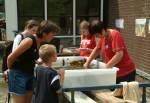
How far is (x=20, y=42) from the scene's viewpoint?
378 centimetres

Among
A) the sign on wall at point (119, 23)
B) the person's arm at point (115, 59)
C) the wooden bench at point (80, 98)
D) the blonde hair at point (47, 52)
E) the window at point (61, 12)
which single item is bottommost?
the wooden bench at point (80, 98)

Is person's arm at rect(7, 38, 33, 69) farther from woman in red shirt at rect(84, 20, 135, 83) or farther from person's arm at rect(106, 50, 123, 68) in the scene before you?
person's arm at rect(106, 50, 123, 68)

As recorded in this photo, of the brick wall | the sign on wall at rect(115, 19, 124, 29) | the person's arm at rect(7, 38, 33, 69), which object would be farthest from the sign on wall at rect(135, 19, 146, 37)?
the person's arm at rect(7, 38, 33, 69)

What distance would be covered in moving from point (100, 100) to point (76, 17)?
6.10m

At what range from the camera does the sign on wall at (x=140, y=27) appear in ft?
22.3

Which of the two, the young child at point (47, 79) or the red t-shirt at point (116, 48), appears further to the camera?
the red t-shirt at point (116, 48)

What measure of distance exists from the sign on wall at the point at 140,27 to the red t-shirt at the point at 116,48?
282 cm

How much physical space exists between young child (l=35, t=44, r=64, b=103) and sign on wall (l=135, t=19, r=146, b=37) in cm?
378

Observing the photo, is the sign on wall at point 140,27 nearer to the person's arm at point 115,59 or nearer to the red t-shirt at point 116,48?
the red t-shirt at point 116,48

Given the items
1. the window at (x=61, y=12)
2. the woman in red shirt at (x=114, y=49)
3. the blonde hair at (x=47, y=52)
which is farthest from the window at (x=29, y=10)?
the blonde hair at (x=47, y=52)

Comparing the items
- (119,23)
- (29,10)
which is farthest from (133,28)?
(29,10)

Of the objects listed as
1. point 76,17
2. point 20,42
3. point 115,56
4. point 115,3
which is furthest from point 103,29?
point 76,17

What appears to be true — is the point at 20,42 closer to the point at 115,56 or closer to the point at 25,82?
the point at 25,82

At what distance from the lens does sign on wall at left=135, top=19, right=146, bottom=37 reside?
6.79 m
